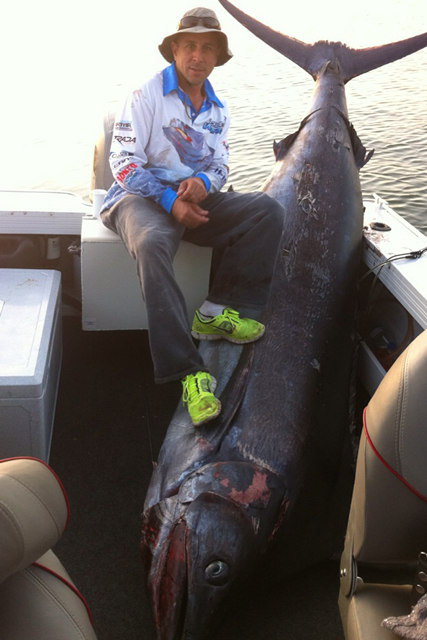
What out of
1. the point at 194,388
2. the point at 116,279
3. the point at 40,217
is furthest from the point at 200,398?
the point at 40,217

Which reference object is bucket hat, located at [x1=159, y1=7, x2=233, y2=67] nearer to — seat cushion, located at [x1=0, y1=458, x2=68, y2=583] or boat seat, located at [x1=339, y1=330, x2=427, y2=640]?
boat seat, located at [x1=339, y1=330, x2=427, y2=640]

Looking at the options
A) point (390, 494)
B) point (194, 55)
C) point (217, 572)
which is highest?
point (194, 55)

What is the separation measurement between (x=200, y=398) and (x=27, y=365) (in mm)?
649

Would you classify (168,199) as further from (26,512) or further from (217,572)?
(26,512)

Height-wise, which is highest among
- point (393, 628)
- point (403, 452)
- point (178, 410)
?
point (403, 452)

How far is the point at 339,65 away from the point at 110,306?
2.60 meters

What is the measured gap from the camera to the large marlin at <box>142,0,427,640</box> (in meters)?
1.93

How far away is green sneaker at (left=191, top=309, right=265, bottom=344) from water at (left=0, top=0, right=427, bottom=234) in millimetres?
4871

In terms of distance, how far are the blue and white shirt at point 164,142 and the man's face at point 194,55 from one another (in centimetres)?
5

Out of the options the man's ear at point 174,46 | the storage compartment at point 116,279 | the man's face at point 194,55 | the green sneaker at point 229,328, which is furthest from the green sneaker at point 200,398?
the man's ear at point 174,46

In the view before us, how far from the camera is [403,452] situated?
150 cm

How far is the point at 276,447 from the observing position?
228cm

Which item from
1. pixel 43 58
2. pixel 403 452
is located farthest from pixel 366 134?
pixel 403 452

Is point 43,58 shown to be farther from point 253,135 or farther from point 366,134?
point 366,134
